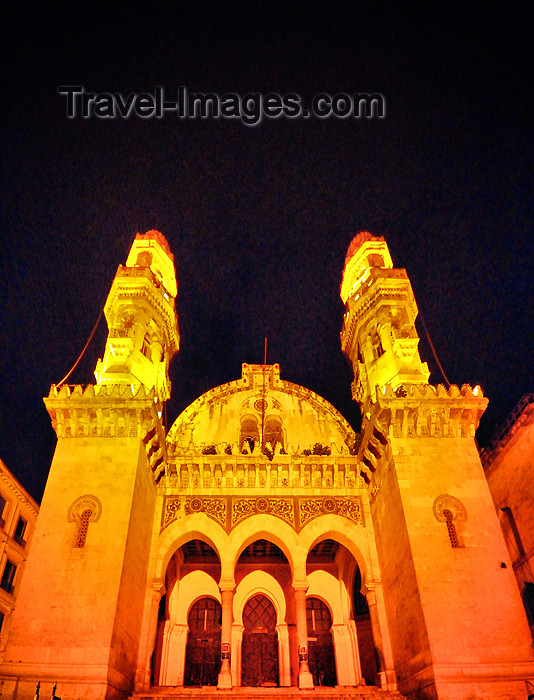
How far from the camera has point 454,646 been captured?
1395 centimetres

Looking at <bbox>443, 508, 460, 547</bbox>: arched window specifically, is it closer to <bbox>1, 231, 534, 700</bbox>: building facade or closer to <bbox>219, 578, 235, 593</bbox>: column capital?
<bbox>1, 231, 534, 700</bbox>: building facade

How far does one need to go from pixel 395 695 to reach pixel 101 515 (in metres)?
10.5

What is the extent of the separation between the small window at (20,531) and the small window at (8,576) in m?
1.18

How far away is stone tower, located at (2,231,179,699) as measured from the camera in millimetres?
13859

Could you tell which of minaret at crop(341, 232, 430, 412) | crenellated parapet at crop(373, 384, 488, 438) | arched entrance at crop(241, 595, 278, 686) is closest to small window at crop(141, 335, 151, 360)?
minaret at crop(341, 232, 430, 412)

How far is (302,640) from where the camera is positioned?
17375 mm

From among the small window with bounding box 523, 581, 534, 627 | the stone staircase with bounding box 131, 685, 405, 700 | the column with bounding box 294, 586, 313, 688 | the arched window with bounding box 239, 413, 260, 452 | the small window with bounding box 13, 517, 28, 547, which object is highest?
the arched window with bounding box 239, 413, 260, 452

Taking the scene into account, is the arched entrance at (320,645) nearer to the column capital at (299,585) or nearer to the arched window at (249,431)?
the column capital at (299,585)

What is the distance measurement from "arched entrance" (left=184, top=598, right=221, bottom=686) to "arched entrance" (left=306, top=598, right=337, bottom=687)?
12.6ft

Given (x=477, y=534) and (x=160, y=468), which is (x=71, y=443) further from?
(x=477, y=534)

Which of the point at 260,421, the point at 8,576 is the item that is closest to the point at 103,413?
the point at 260,421

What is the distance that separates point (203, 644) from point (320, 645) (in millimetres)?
4853

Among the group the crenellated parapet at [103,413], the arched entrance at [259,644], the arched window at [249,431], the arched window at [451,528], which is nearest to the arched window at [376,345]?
the arched window at [249,431]

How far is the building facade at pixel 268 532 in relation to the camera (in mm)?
14320
